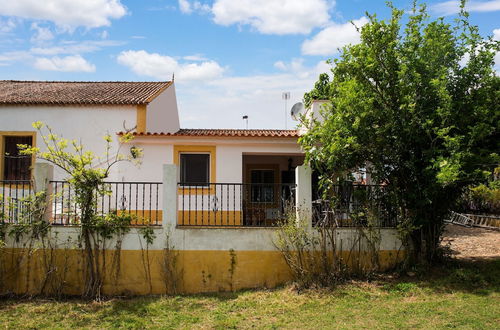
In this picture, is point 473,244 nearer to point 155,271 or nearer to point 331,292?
point 331,292

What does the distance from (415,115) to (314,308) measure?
3892 mm

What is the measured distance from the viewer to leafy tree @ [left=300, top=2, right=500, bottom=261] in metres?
7.78

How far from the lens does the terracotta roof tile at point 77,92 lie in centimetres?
1345

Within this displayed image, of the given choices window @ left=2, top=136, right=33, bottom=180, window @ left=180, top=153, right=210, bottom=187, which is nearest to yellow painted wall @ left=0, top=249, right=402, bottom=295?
window @ left=180, top=153, right=210, bottom=187

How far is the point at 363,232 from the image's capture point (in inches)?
335

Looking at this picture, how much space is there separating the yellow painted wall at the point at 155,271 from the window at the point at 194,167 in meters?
4.23

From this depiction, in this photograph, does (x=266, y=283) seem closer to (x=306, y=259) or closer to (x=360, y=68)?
(x=306, y=259)

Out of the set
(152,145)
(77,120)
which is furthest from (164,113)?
(152,145)

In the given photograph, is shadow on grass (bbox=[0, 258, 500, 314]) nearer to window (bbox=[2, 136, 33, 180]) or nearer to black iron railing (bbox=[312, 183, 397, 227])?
black iron railing (bbox=[312, 183, 397, 227])

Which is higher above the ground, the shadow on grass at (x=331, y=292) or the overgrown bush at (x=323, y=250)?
the overgrown bush at (x=323, y=250)

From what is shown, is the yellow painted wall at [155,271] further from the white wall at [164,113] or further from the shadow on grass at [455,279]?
the white wall at [164,113]

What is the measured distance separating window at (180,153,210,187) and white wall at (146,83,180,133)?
2.20 meters

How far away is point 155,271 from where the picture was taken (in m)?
8.47

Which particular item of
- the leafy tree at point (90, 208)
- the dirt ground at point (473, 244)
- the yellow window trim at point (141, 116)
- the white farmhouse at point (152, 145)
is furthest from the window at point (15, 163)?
the dirt ground at point (473, 244)
